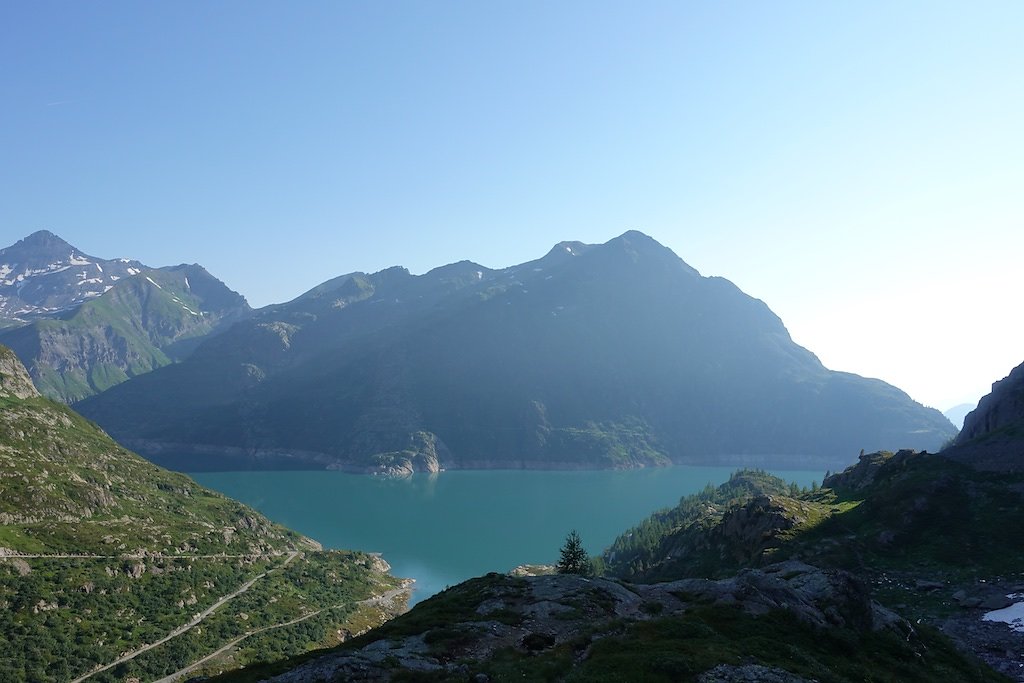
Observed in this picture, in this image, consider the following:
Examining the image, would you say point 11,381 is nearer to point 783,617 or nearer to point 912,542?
point 783,617

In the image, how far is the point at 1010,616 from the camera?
48.2 m

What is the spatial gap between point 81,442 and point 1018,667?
219 meters

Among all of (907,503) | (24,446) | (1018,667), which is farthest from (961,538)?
(24,446)

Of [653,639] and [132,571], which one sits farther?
[132,571]

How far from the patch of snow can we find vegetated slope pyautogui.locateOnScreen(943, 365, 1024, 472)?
1493 inches

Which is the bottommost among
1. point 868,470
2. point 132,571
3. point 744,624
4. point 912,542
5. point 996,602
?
point 132,571

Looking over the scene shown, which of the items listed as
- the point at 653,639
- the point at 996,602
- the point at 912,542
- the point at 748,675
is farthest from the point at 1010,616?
the point at 748,675

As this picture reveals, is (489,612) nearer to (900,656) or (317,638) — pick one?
(900,656)

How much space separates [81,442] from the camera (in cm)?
18075

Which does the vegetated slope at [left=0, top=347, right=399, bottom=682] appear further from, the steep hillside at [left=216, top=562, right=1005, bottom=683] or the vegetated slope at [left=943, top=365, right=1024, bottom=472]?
the vegetated slope at [left=943, top=365, right=1024, bottom=472]

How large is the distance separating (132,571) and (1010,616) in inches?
5694

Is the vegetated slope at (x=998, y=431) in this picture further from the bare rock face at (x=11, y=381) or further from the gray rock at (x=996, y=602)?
the bare rock face at (x=11, y=381)

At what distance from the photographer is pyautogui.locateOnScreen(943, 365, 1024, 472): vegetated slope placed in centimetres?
8162

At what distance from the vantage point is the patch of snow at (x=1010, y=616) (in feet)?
152
